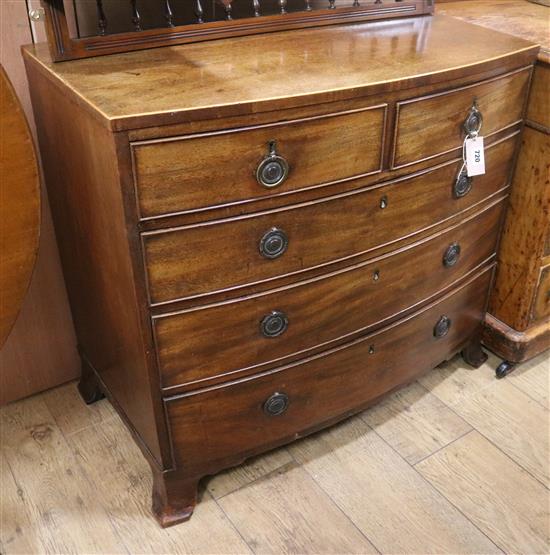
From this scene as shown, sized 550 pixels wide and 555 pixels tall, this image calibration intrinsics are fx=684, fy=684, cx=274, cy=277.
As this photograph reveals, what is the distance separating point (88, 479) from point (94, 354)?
1.05 ft

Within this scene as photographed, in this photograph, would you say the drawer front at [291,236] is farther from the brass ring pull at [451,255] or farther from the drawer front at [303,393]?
the drawer front at [303,393]

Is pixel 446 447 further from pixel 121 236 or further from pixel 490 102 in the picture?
pixel 121 236

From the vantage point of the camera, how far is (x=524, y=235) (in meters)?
1.89

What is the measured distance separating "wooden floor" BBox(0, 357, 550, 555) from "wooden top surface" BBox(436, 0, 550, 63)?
1013 millimetres

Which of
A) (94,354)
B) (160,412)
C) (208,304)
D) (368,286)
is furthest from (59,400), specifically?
(368,286)

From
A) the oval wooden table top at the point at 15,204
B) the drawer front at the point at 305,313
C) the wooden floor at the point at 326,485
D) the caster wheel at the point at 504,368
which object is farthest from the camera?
the caster wheel at the point at 504,368

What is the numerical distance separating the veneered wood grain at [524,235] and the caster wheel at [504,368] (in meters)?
0.12

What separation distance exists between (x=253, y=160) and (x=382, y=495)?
956 mm

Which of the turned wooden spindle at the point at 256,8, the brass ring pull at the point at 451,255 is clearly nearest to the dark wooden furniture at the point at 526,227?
the brass ring pull at the point at 451,255

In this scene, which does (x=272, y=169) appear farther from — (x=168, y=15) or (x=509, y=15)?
(x=509, y=15)

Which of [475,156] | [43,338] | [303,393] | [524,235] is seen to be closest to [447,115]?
[475,156]

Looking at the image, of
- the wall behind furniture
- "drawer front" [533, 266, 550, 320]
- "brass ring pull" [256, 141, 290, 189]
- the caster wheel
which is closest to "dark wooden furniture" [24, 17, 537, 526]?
"brass ring pull" [256, 141, 290, 189]

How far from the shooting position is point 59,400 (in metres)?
2.01

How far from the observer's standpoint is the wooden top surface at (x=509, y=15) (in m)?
1.81
